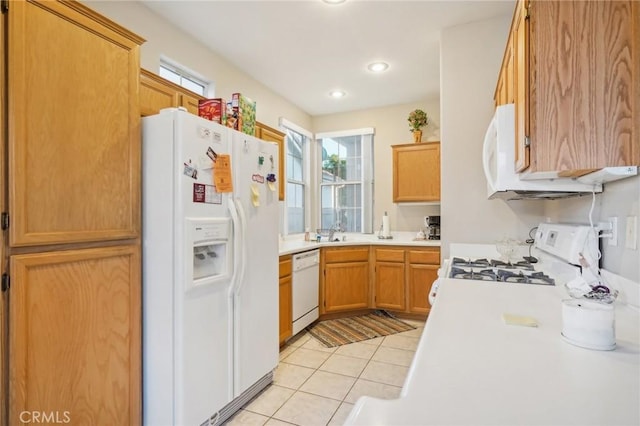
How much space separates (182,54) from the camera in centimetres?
271

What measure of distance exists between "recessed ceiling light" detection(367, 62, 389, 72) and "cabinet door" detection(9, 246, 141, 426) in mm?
2728

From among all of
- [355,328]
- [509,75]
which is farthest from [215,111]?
[355,328]

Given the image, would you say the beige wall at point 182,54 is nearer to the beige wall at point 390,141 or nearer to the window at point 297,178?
the window at point 297,178

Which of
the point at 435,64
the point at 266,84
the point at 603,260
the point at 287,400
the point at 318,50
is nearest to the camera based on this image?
the point at 603,260

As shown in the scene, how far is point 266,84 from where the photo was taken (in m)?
3.78

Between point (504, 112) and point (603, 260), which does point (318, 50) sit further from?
point (603, 260)

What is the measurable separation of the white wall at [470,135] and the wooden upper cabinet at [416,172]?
3.75 ft

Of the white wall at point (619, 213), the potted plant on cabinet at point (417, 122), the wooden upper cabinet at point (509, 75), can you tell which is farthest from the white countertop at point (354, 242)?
the white wall at point (619, 213)

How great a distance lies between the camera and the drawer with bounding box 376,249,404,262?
12.1ft

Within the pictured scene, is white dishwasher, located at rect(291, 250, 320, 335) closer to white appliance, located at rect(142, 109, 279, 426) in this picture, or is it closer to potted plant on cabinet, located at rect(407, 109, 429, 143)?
white appliance, located at rect(142, 109, 279, 426)

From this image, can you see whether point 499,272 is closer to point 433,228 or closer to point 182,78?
point 433,228

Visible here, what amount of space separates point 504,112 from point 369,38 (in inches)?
64.9

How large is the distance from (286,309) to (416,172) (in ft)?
7.26

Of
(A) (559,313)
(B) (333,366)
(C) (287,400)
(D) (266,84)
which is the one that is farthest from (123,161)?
(D) (266,84)
